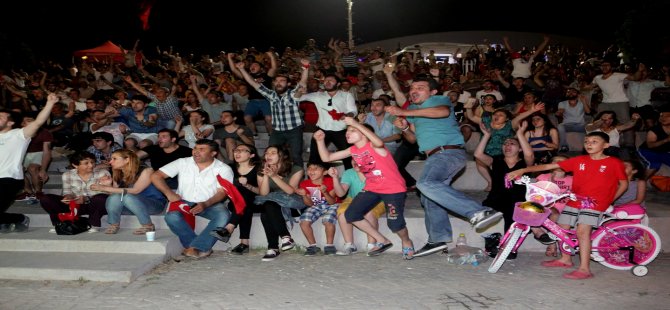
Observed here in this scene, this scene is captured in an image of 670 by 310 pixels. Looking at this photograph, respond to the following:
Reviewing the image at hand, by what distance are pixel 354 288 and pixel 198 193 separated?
2542 millimetres

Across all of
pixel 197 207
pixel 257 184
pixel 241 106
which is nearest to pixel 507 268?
pixel 257 184

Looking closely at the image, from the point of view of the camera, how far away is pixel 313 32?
40406mm

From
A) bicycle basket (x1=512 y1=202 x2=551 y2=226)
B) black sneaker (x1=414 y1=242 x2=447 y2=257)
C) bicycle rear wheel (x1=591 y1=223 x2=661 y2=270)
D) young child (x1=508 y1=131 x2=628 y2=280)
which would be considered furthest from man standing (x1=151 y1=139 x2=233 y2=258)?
bicycle rear wheel (x1=591 y1=223 x2=661 y2=270)

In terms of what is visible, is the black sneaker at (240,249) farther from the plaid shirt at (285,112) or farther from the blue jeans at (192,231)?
the plaid shirt at (285,112)

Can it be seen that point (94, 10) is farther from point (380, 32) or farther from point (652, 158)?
point (652, 158)

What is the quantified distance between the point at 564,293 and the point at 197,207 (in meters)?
4.08

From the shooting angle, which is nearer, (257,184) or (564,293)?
(564,293)

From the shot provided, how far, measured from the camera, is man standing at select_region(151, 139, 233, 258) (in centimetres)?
724

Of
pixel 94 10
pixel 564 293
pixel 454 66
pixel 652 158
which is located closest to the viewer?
pixel 564 293

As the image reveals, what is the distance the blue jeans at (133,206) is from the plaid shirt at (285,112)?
2.33 m

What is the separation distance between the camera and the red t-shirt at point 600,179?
612 centimetres

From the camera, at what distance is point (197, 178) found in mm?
7543

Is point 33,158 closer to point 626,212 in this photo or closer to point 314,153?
point 314,153

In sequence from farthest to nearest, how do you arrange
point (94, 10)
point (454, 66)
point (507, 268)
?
point (94, 10)
point (454, 66)
point (507, 268)
